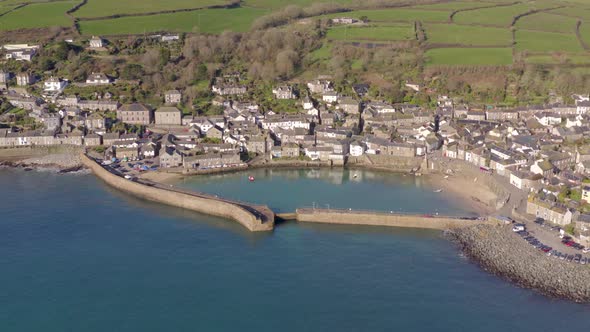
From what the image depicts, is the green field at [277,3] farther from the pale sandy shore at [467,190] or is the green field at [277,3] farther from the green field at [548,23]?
the pale sandy shore at [467,190]

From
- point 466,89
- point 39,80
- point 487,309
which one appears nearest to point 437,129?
point 466,89

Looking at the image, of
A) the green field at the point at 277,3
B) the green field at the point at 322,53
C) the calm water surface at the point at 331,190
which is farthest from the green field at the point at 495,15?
the calm water surface at the point at 331,190

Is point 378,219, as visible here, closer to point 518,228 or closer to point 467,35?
point 518,228

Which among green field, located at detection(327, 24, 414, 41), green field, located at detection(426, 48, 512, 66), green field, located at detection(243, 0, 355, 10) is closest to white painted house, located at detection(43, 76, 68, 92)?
green field, located at detection(327, 24, 414, 41)

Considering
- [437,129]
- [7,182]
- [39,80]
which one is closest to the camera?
[7,182]

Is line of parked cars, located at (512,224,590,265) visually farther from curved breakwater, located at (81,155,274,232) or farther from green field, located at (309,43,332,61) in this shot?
green field, located at (309,43,332,61)

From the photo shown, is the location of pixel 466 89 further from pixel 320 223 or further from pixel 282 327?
pixel 282 327
